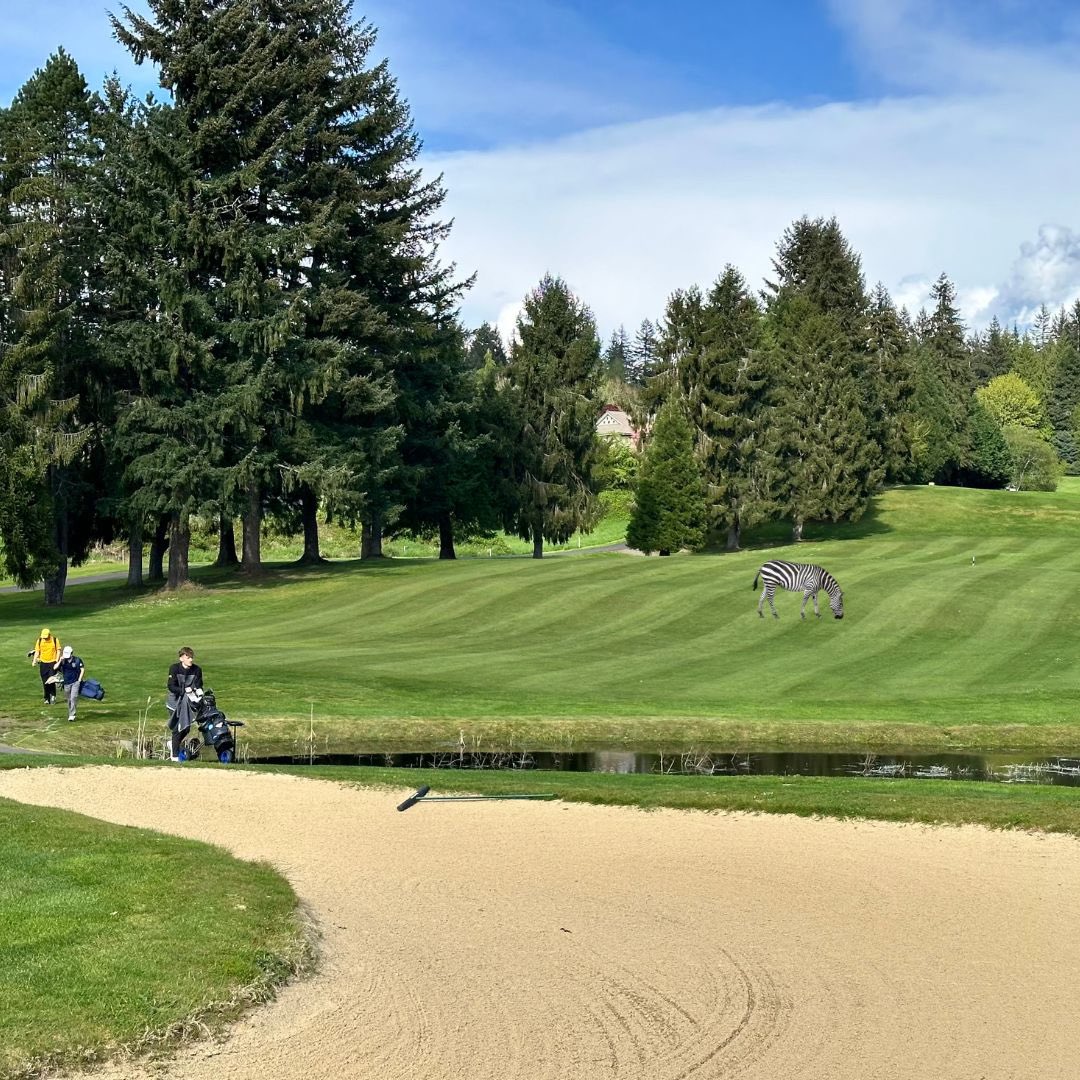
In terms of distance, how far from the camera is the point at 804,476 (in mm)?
83938

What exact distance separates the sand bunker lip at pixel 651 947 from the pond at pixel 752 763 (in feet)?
23.4

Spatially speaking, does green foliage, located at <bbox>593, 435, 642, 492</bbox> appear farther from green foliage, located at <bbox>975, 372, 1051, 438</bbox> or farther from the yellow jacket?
the yellow jacket

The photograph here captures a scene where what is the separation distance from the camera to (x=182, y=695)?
22484mm

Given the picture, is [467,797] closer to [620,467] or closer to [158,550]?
[158,550]

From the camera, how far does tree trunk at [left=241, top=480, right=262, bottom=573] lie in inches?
2077

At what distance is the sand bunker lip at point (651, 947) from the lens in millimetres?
8633

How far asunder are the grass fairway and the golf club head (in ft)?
24.5

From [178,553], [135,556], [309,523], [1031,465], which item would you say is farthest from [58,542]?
[1031,465]

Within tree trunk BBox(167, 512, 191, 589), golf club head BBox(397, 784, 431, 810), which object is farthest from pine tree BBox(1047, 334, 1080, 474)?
golf club head BBox(397, 784, 431, 810)

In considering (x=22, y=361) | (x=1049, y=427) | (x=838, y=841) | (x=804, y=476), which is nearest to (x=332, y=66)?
(x=22, y=361)

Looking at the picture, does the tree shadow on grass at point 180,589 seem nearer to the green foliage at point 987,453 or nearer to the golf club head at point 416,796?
the golf club head at point 416,796

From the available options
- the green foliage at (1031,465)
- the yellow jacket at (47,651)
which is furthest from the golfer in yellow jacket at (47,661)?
the green foliage at (1031,465)

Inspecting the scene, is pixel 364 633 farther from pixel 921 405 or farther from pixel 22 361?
pixel 921 405

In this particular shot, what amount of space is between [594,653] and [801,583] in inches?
335
